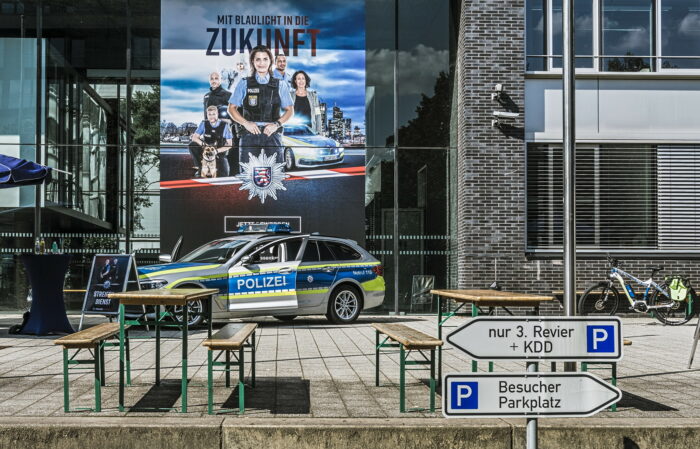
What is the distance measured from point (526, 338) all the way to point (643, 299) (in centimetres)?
1334

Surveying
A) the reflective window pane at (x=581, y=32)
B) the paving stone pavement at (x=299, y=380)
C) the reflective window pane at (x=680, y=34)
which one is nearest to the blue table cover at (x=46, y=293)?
the paving stone pavement at (x=299, y=380)

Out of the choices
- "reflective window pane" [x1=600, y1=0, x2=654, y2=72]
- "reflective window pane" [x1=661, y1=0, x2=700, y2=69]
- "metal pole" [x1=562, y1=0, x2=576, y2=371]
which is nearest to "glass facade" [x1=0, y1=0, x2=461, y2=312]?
"reflective window pane" [x1=600, y1=0, x2=654, y2=72]

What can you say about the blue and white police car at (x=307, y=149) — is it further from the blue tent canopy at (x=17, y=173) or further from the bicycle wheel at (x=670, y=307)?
Result: the blue tent canopy at (x=17, y=173)

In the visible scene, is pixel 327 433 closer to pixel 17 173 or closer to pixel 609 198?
pixel 17 173

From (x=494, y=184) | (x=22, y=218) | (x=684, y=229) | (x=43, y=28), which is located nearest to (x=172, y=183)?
(x=22, y=218)

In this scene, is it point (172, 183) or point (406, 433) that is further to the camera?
point (172, 183)

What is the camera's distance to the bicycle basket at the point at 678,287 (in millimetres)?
16312

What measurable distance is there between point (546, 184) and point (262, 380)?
9.95 m

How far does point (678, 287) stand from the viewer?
16359 millimetres

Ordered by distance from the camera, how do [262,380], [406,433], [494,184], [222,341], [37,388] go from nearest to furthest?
[406,433] < [222,341] < [37,388] < [262,380] < [494,184]

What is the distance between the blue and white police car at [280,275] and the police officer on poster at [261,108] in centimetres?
213

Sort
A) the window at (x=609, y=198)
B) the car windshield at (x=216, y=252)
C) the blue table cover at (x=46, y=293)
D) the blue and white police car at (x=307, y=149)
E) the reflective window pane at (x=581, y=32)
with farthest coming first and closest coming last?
the blue and white police car at (x=307, y=149)
the reflective window pane at (x=581, y=32)
the window at (x=609, y=198)
the car windshield at (x=216, y=252)
the blue table cover at (x=46, y=293)

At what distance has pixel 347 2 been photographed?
59.0 ft

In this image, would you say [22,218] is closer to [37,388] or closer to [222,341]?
[37,388]
